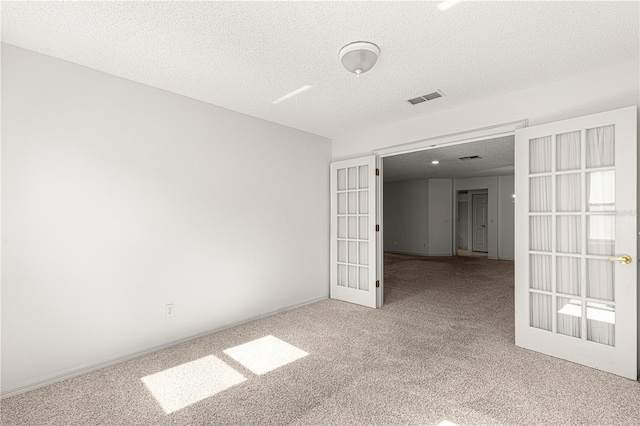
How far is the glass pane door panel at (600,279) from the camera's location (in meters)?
2.40

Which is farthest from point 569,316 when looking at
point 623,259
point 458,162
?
point 458,162

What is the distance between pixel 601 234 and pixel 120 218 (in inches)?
162

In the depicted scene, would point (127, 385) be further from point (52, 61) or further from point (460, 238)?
point (460, 238)

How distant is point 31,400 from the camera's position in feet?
6.70

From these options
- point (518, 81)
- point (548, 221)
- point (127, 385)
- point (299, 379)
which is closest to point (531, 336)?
point (548, 221)

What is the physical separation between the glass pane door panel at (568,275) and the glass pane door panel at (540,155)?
2.72 ft

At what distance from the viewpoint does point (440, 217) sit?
953 centimetres

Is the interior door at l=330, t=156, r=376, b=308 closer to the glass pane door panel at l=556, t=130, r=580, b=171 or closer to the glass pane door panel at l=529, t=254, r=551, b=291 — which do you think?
the glass pane door panel at l=529, t=254, r=551, b=291

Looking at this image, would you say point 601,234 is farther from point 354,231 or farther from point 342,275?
point 342,275

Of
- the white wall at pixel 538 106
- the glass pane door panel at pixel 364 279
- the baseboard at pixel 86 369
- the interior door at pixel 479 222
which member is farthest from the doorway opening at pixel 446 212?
the baseboard at pixel 86 369

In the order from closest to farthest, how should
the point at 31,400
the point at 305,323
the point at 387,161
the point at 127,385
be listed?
the point at 31,400
the point at 127,385
the point at 305,323
the point at 387,161

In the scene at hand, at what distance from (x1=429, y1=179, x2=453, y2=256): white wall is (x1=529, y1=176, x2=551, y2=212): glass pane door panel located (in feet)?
22.3

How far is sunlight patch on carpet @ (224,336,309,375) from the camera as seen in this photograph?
2510 mm

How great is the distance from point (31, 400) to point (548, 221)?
14.3 ft
